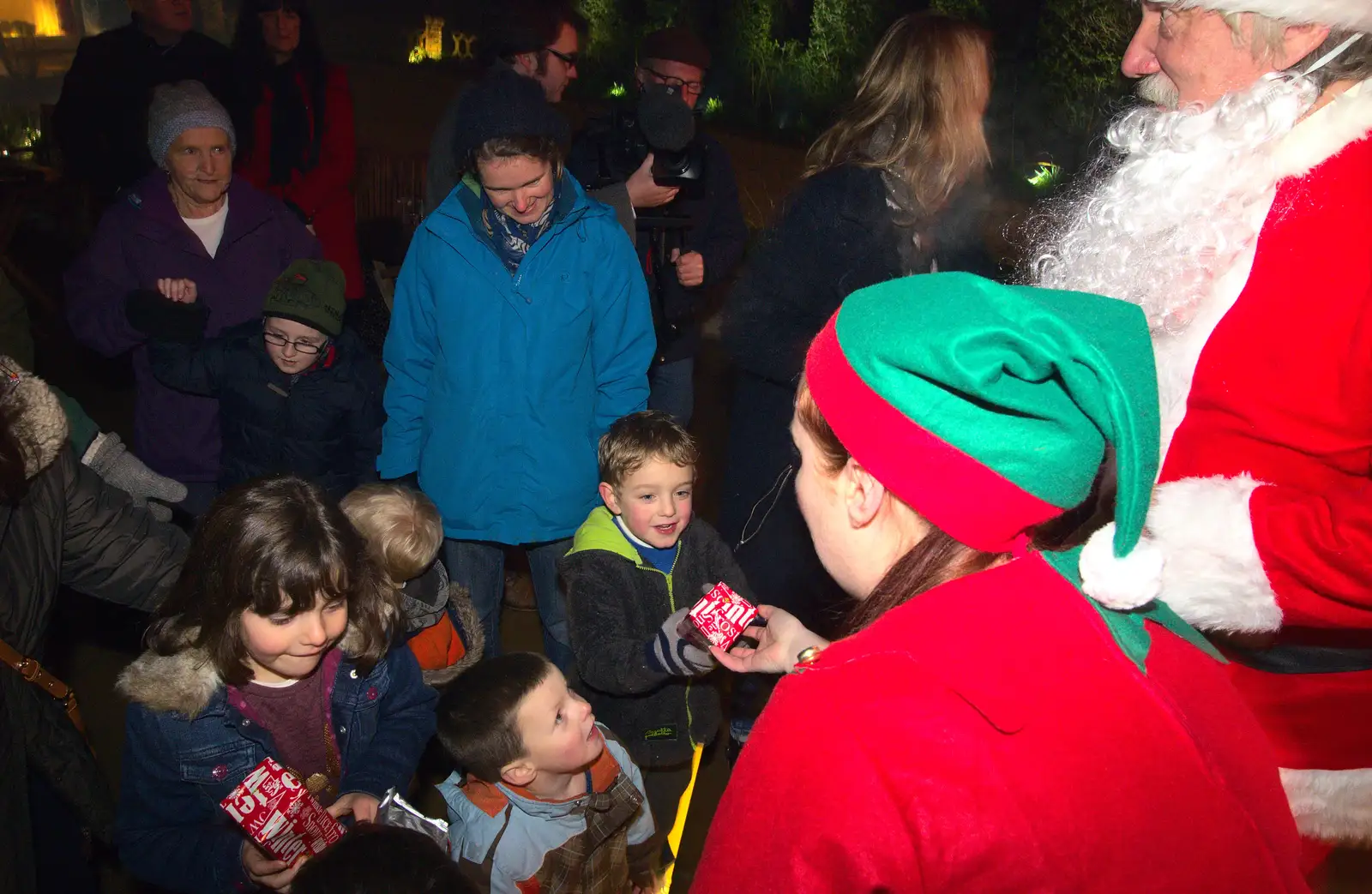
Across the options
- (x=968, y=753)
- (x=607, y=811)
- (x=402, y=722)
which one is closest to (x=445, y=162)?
(x=402, y=722)

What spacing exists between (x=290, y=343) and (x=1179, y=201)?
2713 mm

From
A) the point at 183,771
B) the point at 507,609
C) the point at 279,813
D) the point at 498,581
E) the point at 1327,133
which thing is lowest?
the point at 507,609

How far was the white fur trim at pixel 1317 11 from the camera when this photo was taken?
5.25ft

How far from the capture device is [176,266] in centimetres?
364

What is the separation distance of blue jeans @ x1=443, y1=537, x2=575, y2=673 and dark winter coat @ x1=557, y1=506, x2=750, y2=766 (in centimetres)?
56

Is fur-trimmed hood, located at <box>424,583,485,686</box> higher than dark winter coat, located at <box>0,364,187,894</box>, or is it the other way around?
dark winter coat, located at <box>0,364,187,894</box>

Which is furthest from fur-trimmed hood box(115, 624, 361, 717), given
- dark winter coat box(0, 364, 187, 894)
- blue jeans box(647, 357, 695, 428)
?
blue jeans box(647, 357, 695, 428)

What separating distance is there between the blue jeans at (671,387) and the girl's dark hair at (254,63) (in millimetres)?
2077

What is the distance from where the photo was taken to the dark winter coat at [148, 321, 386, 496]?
338 cm

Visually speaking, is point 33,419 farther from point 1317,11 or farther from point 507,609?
point 1317,11

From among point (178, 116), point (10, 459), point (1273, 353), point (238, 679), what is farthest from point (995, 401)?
point (178, 116)

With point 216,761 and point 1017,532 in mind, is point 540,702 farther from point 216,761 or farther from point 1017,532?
point 1017,532

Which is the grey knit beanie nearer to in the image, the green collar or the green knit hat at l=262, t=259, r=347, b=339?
the green knit hat at l=262, t=259, r=347, b=339

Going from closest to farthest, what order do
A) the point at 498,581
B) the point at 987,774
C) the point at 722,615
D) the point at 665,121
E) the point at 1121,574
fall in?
1. the point at 987,774
2. the point at 1121,574
3. the point at 722,615
4. the point at 498,581
5. the point at 665,121
